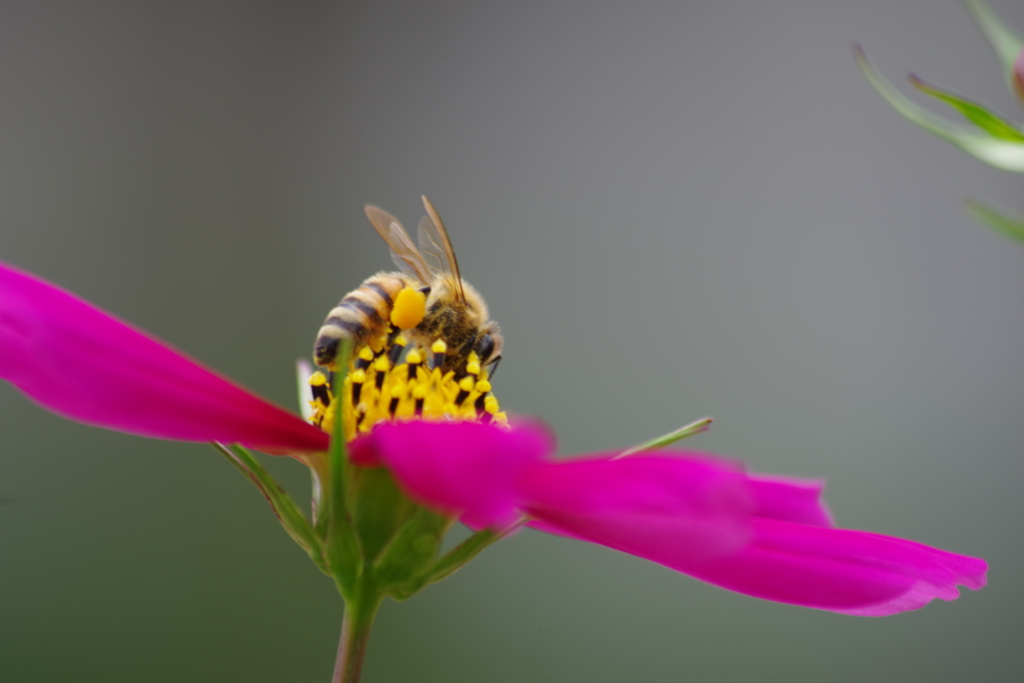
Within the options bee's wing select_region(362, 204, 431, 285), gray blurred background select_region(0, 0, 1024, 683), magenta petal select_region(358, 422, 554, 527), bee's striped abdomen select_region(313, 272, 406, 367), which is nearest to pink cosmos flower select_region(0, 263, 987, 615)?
magenta petal select_region(358, 422, 554, 527)

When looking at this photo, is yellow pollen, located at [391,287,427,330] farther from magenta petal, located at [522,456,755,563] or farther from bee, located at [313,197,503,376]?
magenta petal, located at [522,456,755,563]

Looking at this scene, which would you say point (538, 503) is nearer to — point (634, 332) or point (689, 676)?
point (689, 676)

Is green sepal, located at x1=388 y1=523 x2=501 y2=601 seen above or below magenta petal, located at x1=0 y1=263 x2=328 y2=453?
below

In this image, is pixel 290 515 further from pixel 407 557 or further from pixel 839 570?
pixel 839 570

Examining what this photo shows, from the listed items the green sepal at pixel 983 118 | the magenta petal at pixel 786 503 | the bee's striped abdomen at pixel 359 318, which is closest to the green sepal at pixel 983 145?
the green sepal at pixel 983 118

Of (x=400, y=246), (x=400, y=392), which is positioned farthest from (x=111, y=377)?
(x=400, y=246)

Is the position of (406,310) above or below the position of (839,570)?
above

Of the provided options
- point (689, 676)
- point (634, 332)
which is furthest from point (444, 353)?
point (634, 332)

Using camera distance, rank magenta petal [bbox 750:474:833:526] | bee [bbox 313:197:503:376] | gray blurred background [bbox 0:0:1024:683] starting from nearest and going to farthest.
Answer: magenta petal [bbox 750:474:833:526], bee [bbox 313:197:503:376], gray blurred background [bbox 0:0:1024:683]
